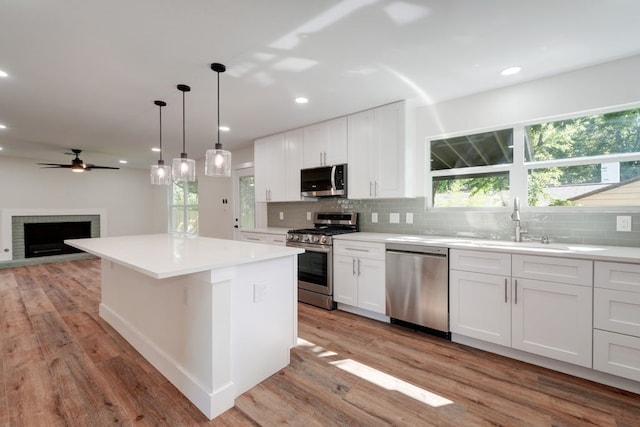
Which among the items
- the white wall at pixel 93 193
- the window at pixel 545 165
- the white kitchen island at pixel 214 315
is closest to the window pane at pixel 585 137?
the window at pixel 545 165

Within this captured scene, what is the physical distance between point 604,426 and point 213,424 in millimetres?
2162

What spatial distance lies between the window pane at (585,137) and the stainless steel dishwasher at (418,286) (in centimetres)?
135

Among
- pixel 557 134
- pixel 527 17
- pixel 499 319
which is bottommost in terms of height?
pixel 499 319

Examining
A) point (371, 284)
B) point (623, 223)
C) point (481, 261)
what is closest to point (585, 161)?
point (623, 223)

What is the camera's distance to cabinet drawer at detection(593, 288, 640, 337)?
184 cm

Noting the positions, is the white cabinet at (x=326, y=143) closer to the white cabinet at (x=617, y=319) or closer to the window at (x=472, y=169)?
the window at (x=472, y=169)

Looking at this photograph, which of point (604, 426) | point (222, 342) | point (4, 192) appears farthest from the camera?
point (4, 192)

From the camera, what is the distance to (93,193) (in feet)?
23.5

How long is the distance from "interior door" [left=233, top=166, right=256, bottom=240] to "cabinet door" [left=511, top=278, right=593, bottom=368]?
167 inches

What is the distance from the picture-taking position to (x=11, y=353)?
2445 millimetres

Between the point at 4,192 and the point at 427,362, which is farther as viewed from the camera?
the point at 4,192

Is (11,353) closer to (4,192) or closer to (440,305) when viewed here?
(440,305)

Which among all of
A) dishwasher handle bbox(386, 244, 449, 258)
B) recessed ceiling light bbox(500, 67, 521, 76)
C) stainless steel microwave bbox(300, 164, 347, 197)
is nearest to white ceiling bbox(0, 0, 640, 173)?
recessed ceiling light bbox(500, 67, 521, 76)

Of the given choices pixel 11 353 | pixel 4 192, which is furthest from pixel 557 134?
pixel 4 192
